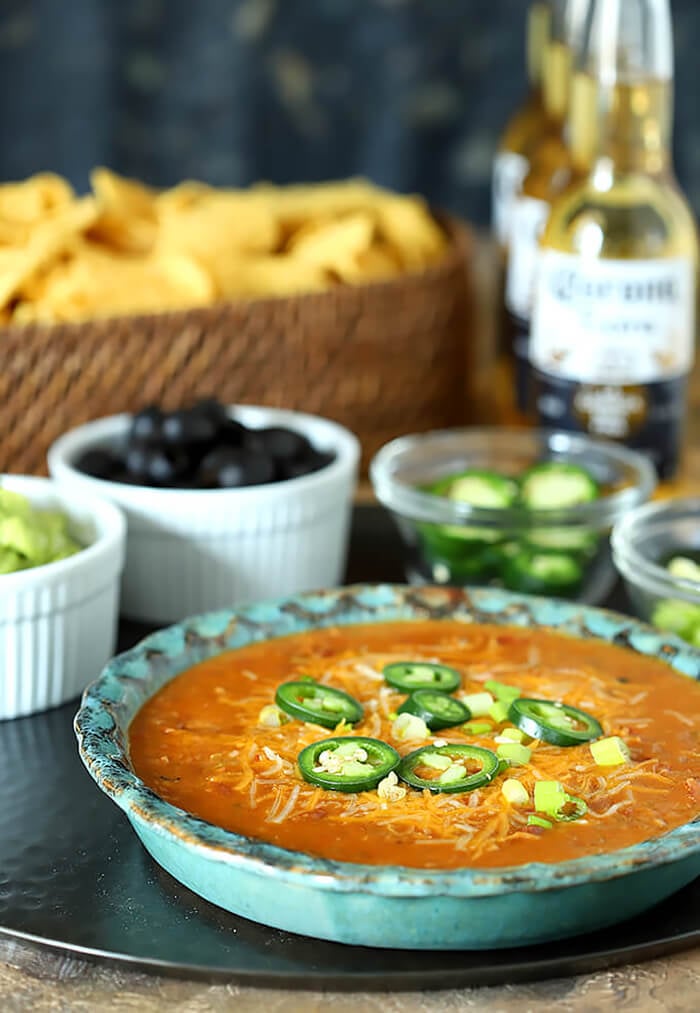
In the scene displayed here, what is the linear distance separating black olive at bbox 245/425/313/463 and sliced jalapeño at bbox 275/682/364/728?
18.8 inches

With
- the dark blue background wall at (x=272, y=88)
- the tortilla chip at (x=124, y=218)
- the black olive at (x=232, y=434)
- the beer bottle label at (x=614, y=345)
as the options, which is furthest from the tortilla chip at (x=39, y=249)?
the dark blue background wall at (x=272, y=88)

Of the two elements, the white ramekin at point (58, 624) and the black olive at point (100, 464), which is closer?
the white ramekin at point (58, 624)

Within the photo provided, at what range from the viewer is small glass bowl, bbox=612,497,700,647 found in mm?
1535

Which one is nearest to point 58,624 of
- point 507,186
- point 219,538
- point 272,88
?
point 219,538

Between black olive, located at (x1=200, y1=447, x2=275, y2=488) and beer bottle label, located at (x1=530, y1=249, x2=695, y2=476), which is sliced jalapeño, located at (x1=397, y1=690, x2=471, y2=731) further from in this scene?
beer bottle label, located at (x1=530, y1=249, x2=695, y2=476)

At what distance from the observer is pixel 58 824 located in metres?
1.28

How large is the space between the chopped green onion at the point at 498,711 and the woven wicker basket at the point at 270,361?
88cm

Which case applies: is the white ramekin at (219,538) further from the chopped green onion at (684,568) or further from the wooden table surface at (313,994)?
the wooden table surface at (313,994)

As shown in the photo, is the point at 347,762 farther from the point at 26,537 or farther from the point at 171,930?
the point at 26,537

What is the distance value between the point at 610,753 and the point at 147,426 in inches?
29.5

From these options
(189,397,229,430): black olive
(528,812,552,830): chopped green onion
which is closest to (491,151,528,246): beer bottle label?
(189,397,229,430): black olive

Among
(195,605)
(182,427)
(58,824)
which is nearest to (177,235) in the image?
(182,427)

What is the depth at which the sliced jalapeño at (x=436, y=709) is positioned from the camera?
128 cm

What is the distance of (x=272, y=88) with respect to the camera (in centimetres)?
385
